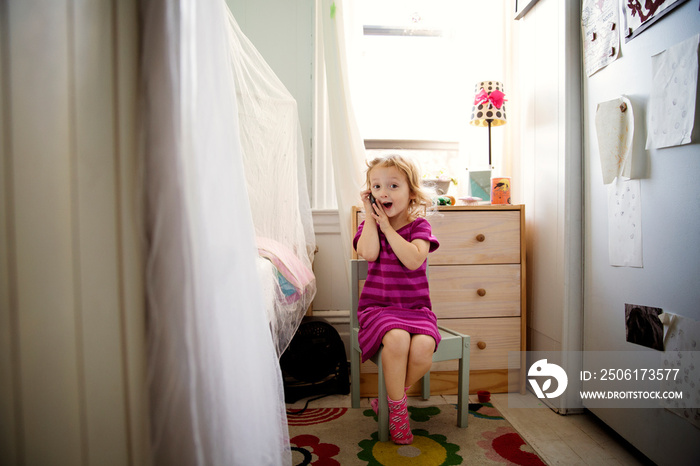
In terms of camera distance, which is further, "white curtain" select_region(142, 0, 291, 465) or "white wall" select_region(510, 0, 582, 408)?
"white wall" select_region(510, 0, 582, 408)

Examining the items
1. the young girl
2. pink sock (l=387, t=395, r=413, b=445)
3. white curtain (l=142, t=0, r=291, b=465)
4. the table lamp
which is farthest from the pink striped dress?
white curtain (l=142, t=0, r=291, b=465)

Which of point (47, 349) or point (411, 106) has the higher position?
point (411, 106)

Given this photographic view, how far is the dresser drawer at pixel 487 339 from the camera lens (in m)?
1.68

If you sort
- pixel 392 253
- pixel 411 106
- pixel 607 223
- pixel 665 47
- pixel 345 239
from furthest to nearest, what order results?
pixel 411 106, pixel 345 239, pixel 392 253, pixel 607 223, pixel 665 47

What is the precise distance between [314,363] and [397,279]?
1.84 feet

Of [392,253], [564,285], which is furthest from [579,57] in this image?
[392,253]

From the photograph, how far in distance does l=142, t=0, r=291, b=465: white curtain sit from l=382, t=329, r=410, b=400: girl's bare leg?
0.81m

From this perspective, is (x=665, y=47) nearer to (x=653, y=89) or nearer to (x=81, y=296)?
(x=653, y=89)

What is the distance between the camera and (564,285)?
59.5 inches

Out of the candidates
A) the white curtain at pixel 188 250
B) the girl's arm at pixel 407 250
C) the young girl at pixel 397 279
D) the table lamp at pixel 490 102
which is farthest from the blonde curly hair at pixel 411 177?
the white curtain at pixel 188 250

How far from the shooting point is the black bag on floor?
1.68m

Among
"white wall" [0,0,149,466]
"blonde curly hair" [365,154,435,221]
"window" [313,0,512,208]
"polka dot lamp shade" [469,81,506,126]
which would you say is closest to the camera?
"white wall" [0,0,149,466]

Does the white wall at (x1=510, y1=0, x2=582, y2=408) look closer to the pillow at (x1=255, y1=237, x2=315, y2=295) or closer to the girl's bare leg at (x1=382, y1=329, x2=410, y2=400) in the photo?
the girl's bare leg at (x1=382, y1=329, x2=410, y2=400)

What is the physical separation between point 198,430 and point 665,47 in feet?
4.53
